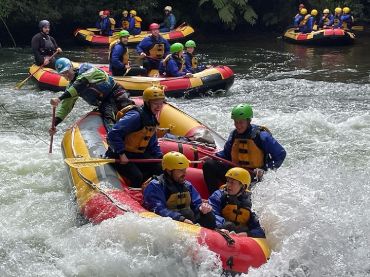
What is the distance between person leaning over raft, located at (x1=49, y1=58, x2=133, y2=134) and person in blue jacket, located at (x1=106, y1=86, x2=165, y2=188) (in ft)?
4.09

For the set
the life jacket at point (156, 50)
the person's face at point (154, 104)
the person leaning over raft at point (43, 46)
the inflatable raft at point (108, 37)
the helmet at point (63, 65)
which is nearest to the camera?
the person's face at point (154, 104)

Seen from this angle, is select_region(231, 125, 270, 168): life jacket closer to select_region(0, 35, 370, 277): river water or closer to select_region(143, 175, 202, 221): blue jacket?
select_region(0, 35, 370, 277): river water

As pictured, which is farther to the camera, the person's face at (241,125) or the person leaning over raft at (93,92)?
the person leaning over raft at (93,92)

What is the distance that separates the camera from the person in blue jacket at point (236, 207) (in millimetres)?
5584

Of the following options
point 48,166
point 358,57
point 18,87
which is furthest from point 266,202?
point 358,57

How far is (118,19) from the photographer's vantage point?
20.9m

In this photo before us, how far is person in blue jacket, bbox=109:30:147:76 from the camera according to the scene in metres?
11.6

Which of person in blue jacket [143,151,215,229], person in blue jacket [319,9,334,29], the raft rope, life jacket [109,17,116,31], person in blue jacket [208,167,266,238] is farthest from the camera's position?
person in blue jacket [319,9,334,29]

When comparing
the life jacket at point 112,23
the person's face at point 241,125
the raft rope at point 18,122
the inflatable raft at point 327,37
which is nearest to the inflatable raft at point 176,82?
the raft rope at point 18,122

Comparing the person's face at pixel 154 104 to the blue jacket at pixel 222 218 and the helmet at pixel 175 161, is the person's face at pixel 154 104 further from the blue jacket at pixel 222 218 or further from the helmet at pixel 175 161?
the blue jacket at pixel 222 218

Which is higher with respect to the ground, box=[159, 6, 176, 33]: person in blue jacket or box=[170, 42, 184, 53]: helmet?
A: box=[170, 42, 184, 53]: helmet

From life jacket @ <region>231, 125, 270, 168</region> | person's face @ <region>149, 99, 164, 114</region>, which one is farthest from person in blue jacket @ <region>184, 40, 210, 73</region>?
person's face @ <region>149, 99, 164, 114</region>

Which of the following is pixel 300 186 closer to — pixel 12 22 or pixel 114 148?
pixel 114 148

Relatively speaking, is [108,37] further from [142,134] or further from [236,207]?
[236,207]
